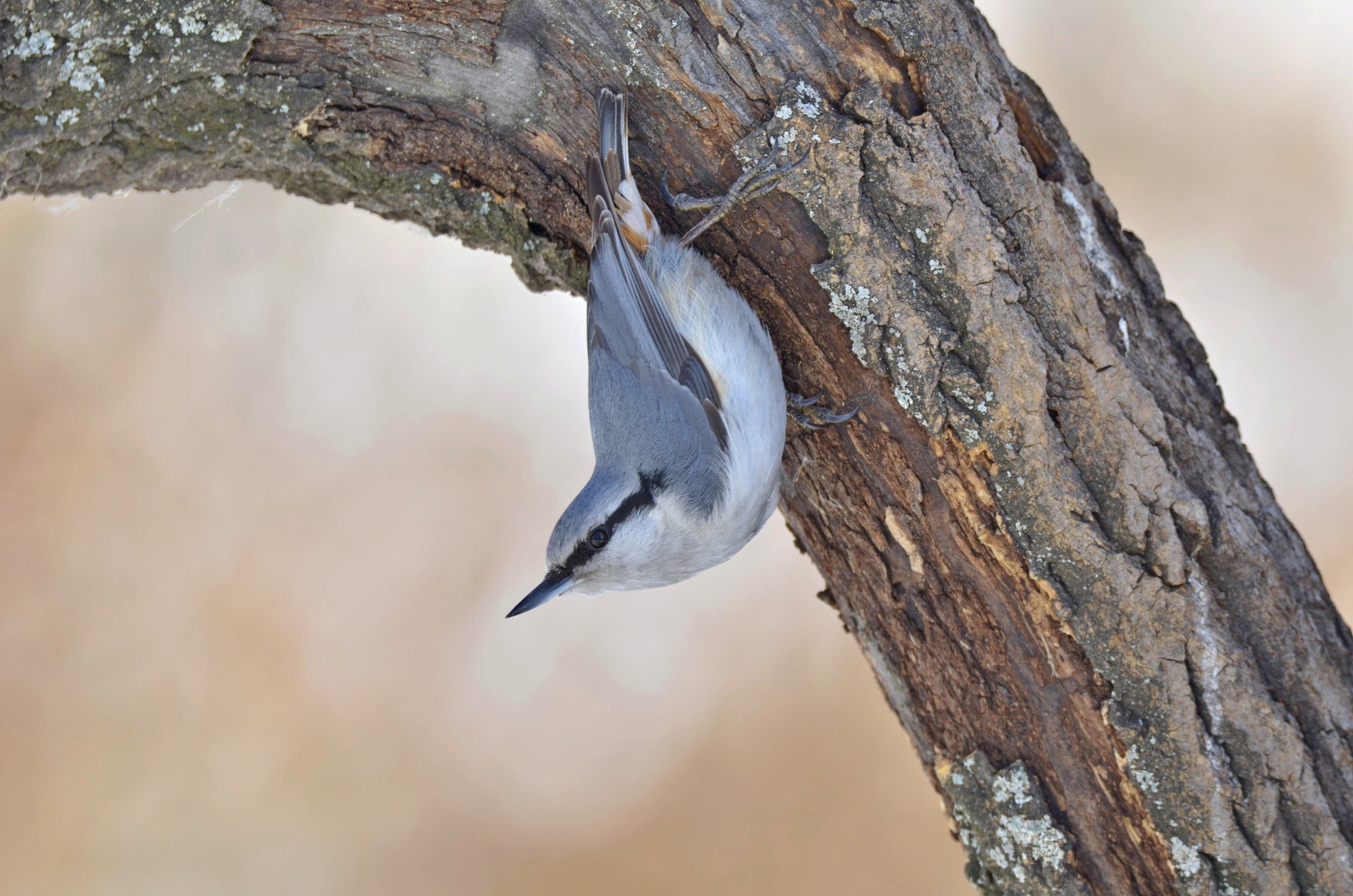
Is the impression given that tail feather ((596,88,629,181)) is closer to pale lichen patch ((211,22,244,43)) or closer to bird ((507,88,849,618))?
bird ((507,88,849,618))

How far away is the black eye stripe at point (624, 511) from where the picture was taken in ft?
6.48

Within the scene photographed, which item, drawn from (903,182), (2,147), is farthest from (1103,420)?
(2,147)

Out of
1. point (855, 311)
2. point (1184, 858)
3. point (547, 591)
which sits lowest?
point (547, 591)

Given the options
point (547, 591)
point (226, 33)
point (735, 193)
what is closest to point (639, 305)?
point (735, 193)

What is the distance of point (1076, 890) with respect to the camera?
1682 millimetres

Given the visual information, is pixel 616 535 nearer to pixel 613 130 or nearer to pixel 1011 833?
pixel 613 130

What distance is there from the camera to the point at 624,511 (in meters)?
1.98

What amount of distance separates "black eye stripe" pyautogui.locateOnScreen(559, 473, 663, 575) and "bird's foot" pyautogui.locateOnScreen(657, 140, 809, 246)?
494mm

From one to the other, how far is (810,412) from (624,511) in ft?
1.46

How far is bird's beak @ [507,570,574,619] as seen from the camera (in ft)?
6.47

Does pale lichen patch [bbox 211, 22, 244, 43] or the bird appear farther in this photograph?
the bird

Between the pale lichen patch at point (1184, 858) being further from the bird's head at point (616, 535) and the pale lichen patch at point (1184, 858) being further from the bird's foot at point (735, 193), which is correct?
the bird's foot at point (735, 193)

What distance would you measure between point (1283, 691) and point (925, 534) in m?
0.69

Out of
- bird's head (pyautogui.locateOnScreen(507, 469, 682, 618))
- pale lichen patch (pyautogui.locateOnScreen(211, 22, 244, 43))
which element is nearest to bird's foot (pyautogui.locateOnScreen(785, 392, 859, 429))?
bird's head (pyautogui.locateOnScreen(507, 469, 682, 618))
